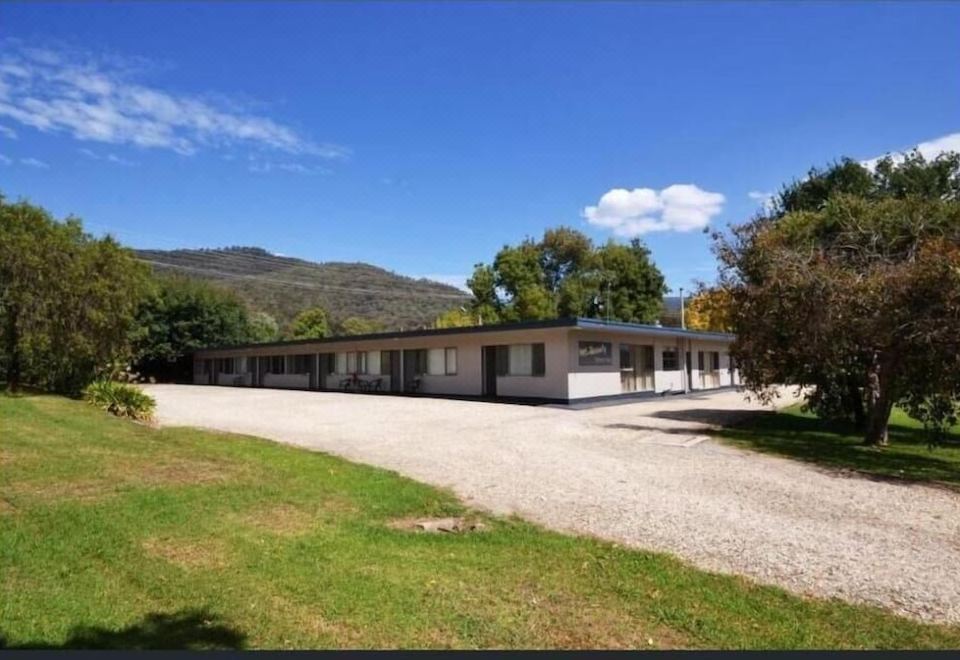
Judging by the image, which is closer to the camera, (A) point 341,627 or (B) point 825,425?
(A) point 341,627

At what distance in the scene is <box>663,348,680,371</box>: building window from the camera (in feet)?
90.5

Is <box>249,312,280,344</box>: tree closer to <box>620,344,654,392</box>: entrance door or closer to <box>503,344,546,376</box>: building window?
<box>503,344,546,376</box>: building window

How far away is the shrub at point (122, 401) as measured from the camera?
15844 millimetres

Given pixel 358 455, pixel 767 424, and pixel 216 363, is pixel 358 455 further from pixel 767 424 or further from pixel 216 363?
pixel 216 363

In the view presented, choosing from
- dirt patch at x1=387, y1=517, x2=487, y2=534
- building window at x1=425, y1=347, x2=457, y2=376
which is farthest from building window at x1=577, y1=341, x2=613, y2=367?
dirt patch at x1=387, y1=517, x2=487, y2=534

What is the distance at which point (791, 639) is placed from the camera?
12.4ft

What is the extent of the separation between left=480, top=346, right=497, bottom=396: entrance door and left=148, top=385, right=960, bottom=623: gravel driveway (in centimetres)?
856

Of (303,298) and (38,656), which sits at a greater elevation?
(303,298)

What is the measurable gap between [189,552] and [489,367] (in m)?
19.2

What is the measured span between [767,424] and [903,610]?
13.4 metres

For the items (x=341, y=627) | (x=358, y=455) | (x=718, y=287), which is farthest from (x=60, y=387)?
(x=341, y=627)

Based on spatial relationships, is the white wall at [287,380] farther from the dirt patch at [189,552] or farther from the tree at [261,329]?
the dirt patch at [189,552]

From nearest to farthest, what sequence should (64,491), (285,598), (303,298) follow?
(285,598)
(64,491)
(303,298)


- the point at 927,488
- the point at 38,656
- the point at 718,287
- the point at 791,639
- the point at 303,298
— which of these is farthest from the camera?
the point at 303,298
